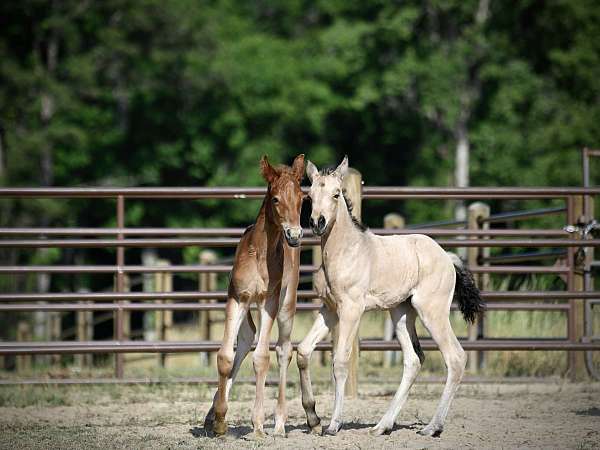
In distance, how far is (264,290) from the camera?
22.8ft

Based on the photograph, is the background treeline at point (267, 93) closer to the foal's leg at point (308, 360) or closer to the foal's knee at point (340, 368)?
the foal's leg at point (308, 360)

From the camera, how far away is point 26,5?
27.5 m

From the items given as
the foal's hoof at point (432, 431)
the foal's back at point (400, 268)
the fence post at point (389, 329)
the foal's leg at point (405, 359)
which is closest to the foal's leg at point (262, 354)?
the foal's back at point (400, 268)

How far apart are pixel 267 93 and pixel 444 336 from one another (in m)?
24.2

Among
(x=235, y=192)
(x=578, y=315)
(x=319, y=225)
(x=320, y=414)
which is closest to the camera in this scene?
(x=319, y=225)

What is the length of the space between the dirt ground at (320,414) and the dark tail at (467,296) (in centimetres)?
85

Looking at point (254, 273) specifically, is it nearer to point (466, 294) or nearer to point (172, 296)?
point (466, 294)

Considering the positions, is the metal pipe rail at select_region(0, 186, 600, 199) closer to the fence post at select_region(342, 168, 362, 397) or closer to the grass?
the fence post at select_region(342, 168, 362, 397)

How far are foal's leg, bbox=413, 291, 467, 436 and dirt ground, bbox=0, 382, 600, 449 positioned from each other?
339mm

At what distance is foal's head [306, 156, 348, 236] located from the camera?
6.84 m

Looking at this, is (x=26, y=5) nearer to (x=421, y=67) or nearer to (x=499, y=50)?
(x=421, y=67)

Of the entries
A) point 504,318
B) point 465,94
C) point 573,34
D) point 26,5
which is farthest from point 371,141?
point 504,318

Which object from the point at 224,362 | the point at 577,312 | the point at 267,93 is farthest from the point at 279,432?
the point at 267,93

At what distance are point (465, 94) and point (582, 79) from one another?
3341mm
